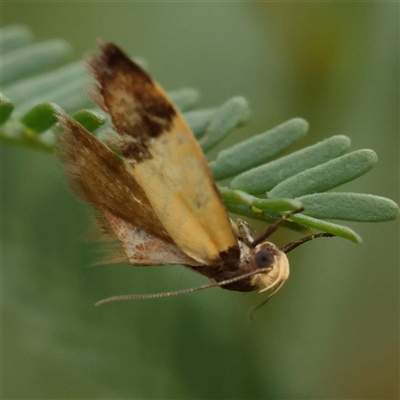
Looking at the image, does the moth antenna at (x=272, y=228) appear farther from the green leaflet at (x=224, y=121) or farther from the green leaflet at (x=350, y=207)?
the green leaflet at (x=224, y=121)

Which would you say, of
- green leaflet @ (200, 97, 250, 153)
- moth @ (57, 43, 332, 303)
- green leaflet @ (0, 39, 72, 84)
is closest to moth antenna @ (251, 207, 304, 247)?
moth @ (57, 43, 332, 303)

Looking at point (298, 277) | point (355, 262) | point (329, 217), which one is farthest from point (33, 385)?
Result: point (329, 217)

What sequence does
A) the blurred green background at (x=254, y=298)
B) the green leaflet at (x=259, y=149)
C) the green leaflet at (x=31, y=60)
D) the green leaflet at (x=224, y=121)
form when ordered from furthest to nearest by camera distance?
the blurred green background at (x=254, y=298) < the green leaflet at (x=31, y=60) < the green leaflet at (x=224, y=121) < the green leaflet at (x=259, y=149)

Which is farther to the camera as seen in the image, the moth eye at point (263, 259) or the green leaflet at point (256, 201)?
the moth eye at point (263, 259)

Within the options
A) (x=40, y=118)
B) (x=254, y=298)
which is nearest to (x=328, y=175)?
(x=40, y=118)

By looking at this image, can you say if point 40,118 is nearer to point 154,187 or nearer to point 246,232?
point 154,187

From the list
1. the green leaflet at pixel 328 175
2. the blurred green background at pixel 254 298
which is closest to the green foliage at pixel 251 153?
the green leaflet at pixel 328 175

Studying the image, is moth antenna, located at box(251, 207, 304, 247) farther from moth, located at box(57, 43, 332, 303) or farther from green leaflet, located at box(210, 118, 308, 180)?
green leaflet, located at box(210, 118, 308, 180)
